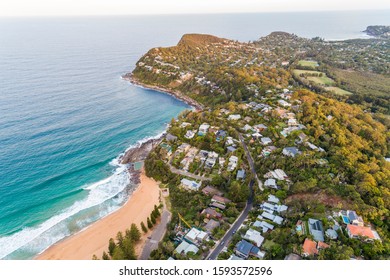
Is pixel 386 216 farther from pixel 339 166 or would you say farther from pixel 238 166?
pixel 238 166

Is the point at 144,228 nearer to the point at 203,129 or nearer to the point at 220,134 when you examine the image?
the point at 220,134

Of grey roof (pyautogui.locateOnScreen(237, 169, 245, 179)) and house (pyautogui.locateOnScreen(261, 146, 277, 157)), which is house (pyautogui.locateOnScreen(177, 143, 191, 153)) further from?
house (pyautogui.locateOnScreen(261, 146, 277, 157))

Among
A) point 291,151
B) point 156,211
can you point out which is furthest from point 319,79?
point 156,211

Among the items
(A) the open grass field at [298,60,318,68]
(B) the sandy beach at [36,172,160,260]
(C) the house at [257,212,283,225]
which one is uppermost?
(A) the open grass field at [298,60,318,68]

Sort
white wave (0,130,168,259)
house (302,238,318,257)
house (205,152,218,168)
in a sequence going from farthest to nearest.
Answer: house (205,152,218,168) → white wave (0,130,168,259) → house (302,238,318,257)

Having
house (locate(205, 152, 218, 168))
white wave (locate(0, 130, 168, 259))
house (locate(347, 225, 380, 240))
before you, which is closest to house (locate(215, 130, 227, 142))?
house (locate(205, 152, 218, 168))

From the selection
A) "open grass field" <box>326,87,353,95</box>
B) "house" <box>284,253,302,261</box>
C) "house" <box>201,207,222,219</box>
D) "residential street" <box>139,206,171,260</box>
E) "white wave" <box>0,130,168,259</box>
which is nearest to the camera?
"house" <box>284,253,302,261</box>
